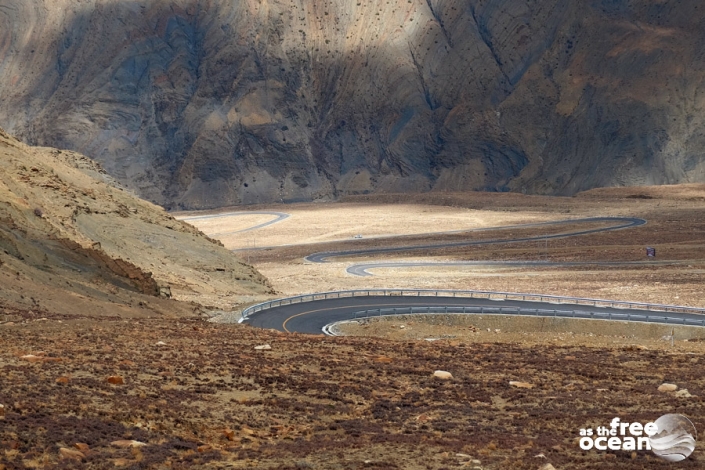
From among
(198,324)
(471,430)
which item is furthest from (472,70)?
(471,430)

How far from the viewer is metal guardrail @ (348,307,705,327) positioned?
148ft

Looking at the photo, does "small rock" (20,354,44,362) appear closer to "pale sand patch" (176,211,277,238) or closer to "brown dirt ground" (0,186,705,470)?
"brown dirt ground" (0,186,705,470)

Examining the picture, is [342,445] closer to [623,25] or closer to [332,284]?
[332,284]

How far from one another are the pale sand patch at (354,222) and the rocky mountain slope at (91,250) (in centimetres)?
4719

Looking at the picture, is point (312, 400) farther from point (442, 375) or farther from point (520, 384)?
point (520, 384)

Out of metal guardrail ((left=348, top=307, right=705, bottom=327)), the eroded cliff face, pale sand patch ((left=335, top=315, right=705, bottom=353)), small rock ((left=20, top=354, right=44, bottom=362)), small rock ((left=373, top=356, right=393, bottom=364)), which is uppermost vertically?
the eroded cliff face

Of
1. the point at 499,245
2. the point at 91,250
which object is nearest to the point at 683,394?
the point at 91,250

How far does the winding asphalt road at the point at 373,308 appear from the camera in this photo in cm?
4517

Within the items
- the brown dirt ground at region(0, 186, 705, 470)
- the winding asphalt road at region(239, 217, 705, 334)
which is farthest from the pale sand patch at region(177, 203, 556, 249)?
the brown dirt ground at region(0, 186, 705, 470)

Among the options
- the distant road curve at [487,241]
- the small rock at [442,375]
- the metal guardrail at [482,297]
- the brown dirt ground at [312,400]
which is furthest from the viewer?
the distant road curve at [487,241]

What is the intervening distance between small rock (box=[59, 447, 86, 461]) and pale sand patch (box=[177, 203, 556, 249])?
91.3 m

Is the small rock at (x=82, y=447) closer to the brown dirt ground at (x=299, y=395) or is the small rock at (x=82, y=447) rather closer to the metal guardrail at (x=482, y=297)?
the brown dirt ground at (x=299, y=395)

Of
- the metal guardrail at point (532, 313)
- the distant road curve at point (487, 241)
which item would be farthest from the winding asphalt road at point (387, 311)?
the distant road curve at point (487, 241)

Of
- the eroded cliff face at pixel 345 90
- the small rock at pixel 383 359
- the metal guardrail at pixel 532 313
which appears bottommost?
the metal guardrail at pixel 532 313
